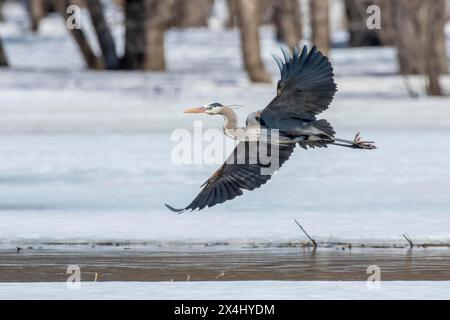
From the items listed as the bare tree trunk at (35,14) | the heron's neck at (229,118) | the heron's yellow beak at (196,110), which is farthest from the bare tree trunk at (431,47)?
the bare tree trunk at (35,14)

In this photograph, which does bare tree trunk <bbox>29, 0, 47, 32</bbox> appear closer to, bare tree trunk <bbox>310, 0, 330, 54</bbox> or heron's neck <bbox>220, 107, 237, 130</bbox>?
bare tree trunk <bbox>310, 0, 330, 54</bbox>

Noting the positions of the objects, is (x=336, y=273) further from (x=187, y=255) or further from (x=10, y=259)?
(x=10, y=259)

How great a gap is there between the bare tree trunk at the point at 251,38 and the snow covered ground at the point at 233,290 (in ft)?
84.1

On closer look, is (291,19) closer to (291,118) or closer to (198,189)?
(198,189)

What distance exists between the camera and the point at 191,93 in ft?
109

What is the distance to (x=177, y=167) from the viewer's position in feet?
61.1

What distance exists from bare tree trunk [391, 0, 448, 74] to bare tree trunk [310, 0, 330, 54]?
2.19 metres

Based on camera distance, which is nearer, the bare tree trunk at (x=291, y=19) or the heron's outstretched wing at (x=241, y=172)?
the heron's outstretched wing at (x=241, y=172)

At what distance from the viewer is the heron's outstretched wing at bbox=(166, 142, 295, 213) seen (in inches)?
404

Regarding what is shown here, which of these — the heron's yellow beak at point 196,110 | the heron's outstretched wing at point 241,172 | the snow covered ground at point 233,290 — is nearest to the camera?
the snow covered ground at point 233,290

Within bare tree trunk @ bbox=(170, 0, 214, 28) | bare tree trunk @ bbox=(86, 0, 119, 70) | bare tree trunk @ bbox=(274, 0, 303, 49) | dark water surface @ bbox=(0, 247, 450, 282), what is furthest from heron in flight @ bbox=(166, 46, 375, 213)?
bare tree trunk @ bbox=(170, 0, 214, 28)

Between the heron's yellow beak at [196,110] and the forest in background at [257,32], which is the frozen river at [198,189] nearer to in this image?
the heron's yellow beak at [196,110]

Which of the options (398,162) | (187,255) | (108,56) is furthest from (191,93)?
(187,255)

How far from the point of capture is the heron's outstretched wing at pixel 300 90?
33.1 feet
